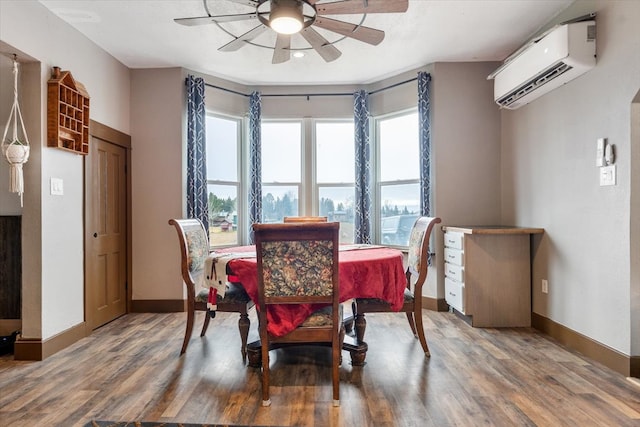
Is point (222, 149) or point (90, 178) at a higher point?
point (222, 149)

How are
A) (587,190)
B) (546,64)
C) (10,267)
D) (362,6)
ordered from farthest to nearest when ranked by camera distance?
(10,267)
(546,64)
(587,190)
(362,6)

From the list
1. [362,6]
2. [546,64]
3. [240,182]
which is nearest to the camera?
[362,6]

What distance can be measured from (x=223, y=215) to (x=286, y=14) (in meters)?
2.97

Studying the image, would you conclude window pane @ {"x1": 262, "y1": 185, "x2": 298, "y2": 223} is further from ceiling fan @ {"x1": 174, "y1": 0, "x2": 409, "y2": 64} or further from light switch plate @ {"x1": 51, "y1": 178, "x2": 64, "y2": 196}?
ceiling fan @ {"x1": 174, "y1": 0, "x2": 409, "y2": 64}

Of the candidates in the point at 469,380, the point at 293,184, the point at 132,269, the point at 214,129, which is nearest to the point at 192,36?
the point at 214,129

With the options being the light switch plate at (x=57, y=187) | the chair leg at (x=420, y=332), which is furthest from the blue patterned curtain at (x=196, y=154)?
the chair leg at (x=420, y=332)

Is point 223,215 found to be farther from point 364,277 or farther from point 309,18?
point 309,18

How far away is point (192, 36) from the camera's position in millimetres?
3512

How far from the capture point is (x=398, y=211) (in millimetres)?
4609

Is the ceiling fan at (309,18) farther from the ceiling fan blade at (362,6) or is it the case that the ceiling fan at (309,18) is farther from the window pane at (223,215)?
the window pane at (223,215)

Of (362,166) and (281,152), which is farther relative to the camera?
(281,152)

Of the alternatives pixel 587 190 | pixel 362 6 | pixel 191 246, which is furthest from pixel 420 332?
pixel 362 6

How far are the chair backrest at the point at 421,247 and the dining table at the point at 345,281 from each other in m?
0.24

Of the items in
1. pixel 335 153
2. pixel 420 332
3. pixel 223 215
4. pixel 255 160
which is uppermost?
pixel 335 153
